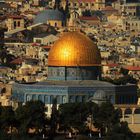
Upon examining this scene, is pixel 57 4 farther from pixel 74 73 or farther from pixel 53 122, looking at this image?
pixel 53 122

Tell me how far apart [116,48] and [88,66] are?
155 ft

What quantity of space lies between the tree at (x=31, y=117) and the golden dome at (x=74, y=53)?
10474mm

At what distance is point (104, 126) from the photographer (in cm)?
7762

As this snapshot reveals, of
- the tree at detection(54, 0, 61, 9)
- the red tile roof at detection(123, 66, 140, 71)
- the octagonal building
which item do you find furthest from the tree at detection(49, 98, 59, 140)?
the tree at detection(54, 0, 61, 9)

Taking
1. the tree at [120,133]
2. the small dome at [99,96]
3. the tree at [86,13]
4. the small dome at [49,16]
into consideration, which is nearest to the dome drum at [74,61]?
the small dome at [99,96]

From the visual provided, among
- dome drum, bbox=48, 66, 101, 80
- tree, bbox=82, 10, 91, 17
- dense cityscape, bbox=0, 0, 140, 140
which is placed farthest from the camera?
tree, bbox=82, 10, 91, 17

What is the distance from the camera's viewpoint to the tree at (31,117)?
2987 inches

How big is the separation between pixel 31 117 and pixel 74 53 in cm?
1336

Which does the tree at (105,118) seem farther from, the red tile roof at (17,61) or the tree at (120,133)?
the red tile roof at (17,61)

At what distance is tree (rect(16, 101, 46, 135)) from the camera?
7588cm

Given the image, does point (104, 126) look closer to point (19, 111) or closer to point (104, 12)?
point (19, 111)

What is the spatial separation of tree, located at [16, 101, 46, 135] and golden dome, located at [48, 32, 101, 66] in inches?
412

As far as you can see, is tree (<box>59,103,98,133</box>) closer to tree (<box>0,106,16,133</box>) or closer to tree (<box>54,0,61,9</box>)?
tree (<box>0,106,16,133</box>)

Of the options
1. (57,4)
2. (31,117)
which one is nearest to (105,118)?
(31,117)
